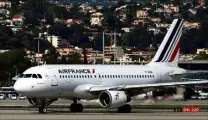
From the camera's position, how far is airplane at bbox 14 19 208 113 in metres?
93.4

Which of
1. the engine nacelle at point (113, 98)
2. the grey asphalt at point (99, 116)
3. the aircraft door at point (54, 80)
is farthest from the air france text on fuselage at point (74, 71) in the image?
the grey asphalt at point (99, 116)

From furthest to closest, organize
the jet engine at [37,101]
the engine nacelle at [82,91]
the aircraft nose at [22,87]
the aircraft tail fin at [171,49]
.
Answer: the aircraft tail fin at [171,49], the engine nacelle at [82,91], the jet engine at [37,101], the aircraft nose at [22,87]

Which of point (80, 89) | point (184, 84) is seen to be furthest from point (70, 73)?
point (184, 84)

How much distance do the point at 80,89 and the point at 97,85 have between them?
207 centimetres

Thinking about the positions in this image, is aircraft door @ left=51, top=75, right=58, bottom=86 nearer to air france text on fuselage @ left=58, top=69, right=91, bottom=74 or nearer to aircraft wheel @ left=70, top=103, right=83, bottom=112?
air france text on fuselage @ left=58, top=69, right=91, bottom=74

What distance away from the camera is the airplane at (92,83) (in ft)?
307

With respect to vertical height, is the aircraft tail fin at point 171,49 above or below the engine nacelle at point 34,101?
above

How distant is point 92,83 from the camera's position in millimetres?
96938

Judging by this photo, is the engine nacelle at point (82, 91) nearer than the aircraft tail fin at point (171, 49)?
Yes

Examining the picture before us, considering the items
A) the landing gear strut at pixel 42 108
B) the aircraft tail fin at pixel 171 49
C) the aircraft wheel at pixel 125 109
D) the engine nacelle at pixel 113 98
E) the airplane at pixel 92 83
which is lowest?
the aircraft wheel at pixel 125 109

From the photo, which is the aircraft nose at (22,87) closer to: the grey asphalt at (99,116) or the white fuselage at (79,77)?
the white fuselage at (79,77)

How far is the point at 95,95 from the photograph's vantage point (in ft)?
316

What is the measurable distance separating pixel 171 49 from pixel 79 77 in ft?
41.2

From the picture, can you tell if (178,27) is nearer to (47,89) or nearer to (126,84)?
(126,84)
